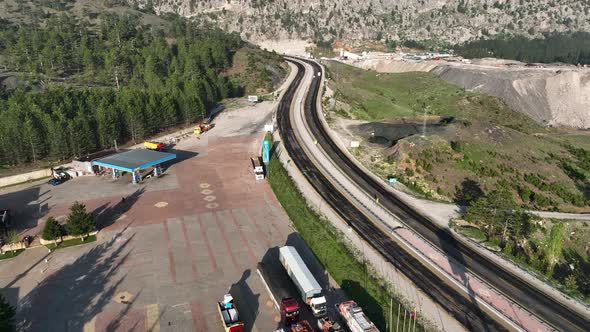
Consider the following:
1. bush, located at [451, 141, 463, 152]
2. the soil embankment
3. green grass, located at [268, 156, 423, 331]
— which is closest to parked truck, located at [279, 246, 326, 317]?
green grass, located at [268, 156, 423, 331]

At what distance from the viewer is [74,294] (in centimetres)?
4369

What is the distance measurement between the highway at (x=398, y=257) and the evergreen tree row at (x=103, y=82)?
37.6 m

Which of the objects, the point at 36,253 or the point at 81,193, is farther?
the point at 81,193

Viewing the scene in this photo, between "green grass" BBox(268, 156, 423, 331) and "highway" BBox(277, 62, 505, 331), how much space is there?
3.88 meters

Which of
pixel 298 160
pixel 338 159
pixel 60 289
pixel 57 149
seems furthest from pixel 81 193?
pixel 338 159

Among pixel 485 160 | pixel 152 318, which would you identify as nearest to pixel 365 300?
pixel 152 318

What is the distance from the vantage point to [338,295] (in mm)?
43969

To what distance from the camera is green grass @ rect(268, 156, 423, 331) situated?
138ft

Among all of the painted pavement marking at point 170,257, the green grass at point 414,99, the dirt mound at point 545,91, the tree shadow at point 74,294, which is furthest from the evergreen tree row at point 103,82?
the dirt mound at point 545,91

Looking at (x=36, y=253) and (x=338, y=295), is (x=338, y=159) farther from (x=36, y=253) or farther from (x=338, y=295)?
(x=36, y=253)

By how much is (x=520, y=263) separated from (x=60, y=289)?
54.4 meters

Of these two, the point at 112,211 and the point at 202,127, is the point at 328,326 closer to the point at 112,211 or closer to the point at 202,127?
the point at 112,211

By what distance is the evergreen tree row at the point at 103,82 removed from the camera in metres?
79.4

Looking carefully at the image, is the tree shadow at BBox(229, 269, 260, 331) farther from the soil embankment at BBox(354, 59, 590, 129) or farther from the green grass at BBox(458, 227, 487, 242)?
the soil embankment at BBox(354, 59, 590, 129)
